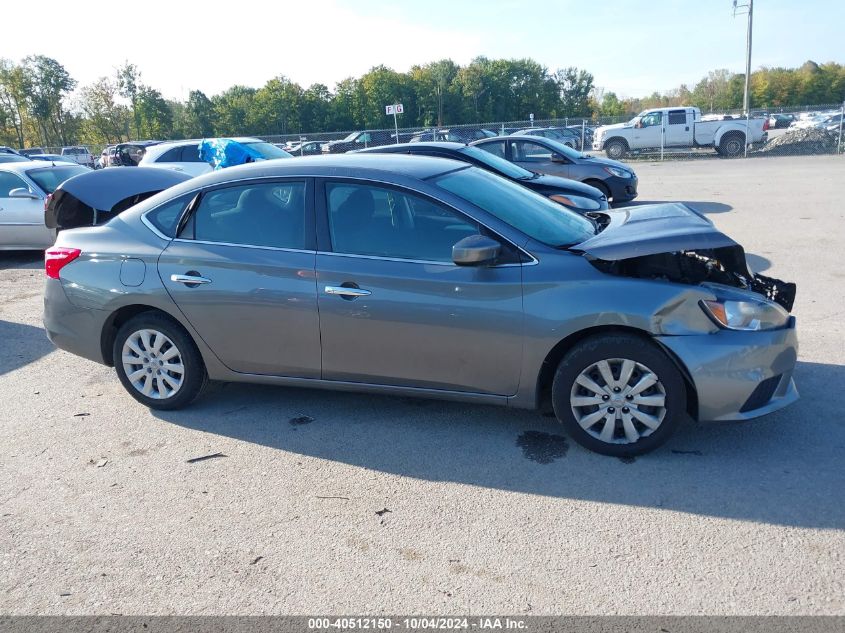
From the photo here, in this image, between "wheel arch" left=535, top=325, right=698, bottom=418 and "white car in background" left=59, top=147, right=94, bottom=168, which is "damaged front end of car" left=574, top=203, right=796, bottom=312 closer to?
"wheel arch" left=535, top=325, right=698, bottom=418

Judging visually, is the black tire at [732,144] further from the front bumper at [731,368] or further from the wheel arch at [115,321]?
the wheel arch at [115,321]

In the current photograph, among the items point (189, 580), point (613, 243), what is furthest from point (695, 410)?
point (189, 580)

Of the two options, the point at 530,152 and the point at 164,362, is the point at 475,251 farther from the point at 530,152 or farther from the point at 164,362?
the point at 530,152

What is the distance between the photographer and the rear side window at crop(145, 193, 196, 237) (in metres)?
4.80

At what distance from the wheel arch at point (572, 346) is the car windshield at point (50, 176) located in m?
9.55

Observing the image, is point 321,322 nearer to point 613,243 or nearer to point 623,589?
point 613,243

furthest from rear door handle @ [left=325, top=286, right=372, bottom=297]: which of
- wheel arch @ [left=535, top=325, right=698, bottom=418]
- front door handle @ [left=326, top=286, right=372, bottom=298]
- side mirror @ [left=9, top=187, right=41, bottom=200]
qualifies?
side mirror @ [left=9, top=187, right=41, bottom=200]

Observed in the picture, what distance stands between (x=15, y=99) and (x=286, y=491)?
229 feet

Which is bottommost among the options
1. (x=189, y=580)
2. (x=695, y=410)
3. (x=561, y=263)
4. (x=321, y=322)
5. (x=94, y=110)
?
(x=189, y=580)

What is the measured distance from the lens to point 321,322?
434 cm

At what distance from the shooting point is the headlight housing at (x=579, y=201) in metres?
9.16

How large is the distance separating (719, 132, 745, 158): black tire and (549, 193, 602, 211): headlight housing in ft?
67.9

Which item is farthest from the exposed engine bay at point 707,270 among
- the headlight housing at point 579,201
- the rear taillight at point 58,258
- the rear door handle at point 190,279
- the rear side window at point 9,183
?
the rear side window at point 9,183

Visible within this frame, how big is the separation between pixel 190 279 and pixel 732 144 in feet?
89.8
